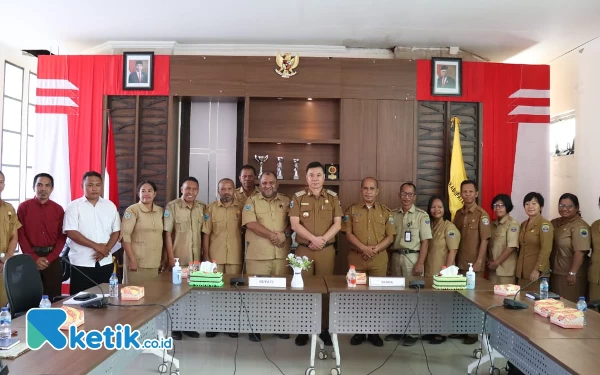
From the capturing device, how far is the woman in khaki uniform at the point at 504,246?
4949 millimetres

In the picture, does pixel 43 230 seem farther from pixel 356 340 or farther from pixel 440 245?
pixel 440 245

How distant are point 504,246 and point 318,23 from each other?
3.22 meters

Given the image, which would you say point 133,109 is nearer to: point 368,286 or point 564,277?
point 368,286

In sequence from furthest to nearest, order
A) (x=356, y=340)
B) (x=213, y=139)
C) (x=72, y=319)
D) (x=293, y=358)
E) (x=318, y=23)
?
(x=213, y=139), (x=318, y=23), (x=356, y=340), (x=293, y=358), (x=72, y=319)

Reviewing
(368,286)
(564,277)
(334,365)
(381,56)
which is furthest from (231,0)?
(564,277)

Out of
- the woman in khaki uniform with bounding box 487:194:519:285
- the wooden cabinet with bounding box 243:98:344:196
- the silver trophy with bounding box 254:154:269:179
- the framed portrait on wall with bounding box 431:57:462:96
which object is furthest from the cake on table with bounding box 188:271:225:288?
the framed portrait on wall with bounding box 431:57:462:96

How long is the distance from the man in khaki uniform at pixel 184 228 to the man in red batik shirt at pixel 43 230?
39.4 inches

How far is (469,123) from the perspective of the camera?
635 cm

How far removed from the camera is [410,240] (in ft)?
16.5

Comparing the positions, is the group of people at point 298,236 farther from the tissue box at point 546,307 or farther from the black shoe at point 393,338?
the tissue box at point 546,307

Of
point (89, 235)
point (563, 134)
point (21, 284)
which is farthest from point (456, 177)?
point (21, 284)

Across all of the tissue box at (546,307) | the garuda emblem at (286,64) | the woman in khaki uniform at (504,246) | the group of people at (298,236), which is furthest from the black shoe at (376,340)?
the garuda emblem at (286,64)

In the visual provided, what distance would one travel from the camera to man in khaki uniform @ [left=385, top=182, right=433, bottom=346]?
4992 millimetres
